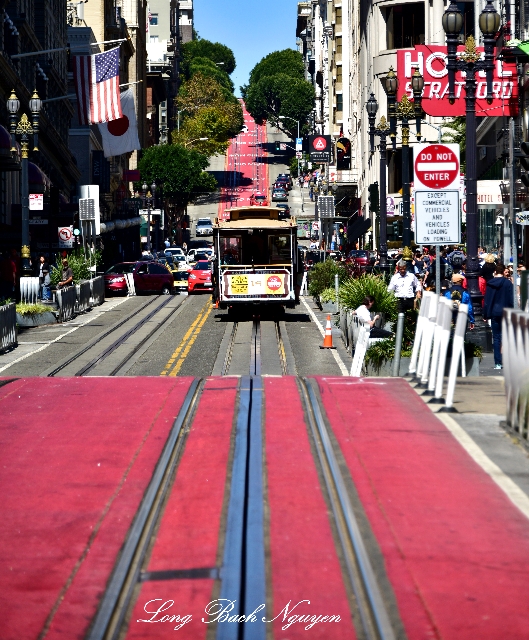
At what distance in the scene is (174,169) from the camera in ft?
376

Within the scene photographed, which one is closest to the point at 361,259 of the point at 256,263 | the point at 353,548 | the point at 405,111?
the point at 405,111

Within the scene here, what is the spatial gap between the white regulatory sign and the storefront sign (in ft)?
72.9

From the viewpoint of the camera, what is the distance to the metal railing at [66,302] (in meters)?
36.0

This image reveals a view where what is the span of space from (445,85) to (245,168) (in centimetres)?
12108

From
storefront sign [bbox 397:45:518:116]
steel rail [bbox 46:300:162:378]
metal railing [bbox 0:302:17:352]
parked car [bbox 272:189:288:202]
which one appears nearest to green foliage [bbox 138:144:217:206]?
parked car [bbox 272:189:288:202]

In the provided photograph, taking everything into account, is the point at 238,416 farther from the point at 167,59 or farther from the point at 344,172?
the point at 167,59

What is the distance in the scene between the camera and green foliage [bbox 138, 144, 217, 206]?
11412cm

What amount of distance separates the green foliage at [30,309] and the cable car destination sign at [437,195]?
64.7ft

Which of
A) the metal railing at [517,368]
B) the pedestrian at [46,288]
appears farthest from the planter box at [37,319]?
the metal railing at [517,368]

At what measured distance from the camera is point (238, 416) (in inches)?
531

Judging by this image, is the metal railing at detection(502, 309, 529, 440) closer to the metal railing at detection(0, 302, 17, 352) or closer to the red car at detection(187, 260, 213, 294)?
the metal railing at detection(0, 302, 17, 352)

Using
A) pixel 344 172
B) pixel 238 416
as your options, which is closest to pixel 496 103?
pixel 238 416

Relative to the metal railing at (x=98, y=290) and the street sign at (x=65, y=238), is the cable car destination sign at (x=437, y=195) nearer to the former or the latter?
the metal railing at (x=98, y=290)

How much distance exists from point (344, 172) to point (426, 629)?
89584mm
